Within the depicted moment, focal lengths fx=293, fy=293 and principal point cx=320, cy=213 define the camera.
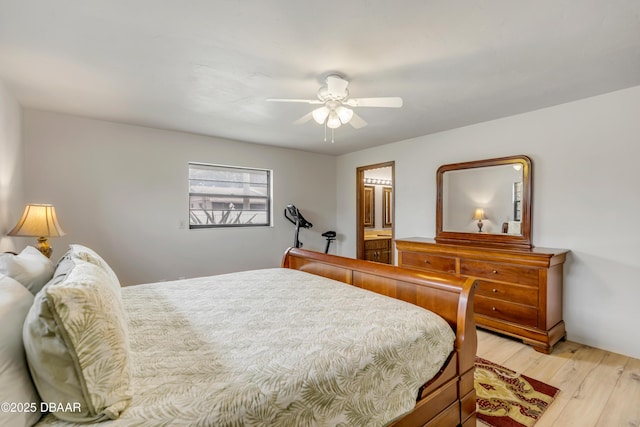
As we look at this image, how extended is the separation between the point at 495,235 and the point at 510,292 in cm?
74

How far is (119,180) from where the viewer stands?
11.8 ft

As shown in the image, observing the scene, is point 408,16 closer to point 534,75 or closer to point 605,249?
point 534,75

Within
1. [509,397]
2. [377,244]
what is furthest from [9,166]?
[377,244]

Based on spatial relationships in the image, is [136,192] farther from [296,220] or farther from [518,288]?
[518,288]

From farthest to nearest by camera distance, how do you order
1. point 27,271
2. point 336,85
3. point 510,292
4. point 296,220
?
1. point 296,220
2. point 510,292
3. point 336,85
4. point 27,271

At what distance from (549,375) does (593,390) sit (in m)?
0.26

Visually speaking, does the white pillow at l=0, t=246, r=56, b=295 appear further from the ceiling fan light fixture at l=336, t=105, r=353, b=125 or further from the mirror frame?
the mirror frame

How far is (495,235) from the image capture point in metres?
3.40

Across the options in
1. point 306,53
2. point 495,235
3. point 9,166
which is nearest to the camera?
point 306,53

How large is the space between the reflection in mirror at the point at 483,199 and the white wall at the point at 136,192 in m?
2.63

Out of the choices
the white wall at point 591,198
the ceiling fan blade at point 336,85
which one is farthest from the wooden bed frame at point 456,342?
the white wall at point 591,198

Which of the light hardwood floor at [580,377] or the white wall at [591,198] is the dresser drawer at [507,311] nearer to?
the light hardwood floor at [580,377]

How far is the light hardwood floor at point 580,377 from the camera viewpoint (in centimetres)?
183

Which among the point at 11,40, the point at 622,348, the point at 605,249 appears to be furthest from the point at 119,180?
the point at 622,348
